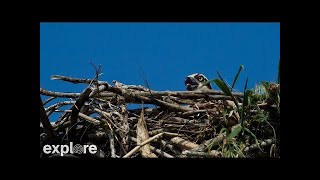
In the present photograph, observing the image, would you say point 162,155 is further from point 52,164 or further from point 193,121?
point 52,164

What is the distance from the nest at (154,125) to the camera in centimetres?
274

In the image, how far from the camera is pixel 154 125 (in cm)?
290

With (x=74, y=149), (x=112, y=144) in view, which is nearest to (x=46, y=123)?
(x=74, y=149)

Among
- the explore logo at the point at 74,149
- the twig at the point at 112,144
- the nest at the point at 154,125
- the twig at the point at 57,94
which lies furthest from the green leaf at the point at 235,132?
the twig at the point at 57,94

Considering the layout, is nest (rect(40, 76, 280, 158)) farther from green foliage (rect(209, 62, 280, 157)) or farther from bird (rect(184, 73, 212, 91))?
bird (rect(184, 73, 212, 91))

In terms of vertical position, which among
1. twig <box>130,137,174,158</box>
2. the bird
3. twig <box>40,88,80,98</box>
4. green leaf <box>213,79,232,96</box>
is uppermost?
the bird

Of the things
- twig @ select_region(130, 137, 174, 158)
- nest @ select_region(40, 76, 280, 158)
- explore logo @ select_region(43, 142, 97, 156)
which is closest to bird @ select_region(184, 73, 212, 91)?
nest @ select_region(40, 76, 280, 158)

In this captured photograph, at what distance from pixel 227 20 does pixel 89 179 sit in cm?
90

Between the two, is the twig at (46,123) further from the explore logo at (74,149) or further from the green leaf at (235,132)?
the green leaf at (235,132)

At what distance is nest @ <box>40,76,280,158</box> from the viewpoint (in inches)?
108

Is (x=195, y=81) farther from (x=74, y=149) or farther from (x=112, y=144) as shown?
(x=74, y=149)

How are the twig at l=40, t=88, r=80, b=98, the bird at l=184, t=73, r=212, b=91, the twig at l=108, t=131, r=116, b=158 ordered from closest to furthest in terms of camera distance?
the twig at l=108, t=131, r=116, b=158 → the twig at l=40, t=88, r=80, b=98 → the bird at l=184, t=73, r=212, b=91

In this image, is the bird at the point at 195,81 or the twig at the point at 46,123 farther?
the bird at the point at 195,81
